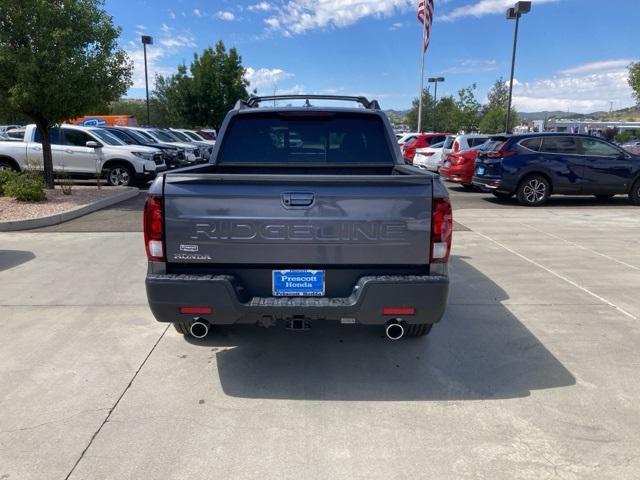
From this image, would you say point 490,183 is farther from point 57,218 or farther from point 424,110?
point 424,110

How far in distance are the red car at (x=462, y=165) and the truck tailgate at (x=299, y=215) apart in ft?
39.6

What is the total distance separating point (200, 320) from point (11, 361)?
1.75 meters

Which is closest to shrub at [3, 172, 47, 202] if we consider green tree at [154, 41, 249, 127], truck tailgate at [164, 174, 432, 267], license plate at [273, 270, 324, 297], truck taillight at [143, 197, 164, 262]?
truck taillight at [143, 197, 164, 262]

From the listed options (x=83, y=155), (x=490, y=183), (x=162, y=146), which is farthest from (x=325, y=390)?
(x=162, y=146)

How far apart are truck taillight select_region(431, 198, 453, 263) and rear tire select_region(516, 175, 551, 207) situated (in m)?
10.1

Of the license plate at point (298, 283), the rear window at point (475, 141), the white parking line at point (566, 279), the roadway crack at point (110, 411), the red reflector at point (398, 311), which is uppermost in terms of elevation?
the rear window at point (475, 141)

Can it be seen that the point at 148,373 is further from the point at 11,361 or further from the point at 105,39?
the point at 105,39

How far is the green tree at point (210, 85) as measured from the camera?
124 feet

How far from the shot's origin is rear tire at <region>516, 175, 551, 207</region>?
12.6 m

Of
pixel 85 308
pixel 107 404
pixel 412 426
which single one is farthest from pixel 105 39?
pixel 412 426

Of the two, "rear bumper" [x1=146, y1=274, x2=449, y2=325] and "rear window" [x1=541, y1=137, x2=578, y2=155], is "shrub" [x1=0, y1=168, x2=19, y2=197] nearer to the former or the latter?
"rear bumper" [x1=146, y1=274, x2=449, y2=325]

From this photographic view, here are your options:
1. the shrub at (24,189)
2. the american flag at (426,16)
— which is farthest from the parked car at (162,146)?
the american flag at (426,16)

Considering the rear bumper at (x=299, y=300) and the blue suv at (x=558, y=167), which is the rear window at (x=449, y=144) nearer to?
the blue suv at (x=558, y=167)

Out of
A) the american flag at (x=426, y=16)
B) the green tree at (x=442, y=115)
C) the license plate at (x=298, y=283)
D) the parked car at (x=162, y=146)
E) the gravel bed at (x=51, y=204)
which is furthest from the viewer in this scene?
the green tree at (x=442, y=115)
